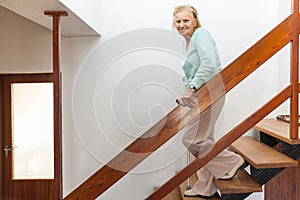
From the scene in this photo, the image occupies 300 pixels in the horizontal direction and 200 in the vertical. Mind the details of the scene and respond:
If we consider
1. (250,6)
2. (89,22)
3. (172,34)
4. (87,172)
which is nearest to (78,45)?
(89,22)

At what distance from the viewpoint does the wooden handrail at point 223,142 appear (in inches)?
82.0

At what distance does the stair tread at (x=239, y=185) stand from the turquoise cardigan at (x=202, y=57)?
25.7 inches

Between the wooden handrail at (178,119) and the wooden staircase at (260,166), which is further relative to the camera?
the wooden staircase at (260,166)

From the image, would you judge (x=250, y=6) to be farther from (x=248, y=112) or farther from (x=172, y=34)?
A: (x=248, y=112)

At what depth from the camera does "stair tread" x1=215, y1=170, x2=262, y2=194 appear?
7.33ft

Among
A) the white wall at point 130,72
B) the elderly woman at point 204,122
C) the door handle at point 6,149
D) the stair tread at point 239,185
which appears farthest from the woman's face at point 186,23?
the door handle at point 6,149

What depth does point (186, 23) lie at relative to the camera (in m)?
2.63

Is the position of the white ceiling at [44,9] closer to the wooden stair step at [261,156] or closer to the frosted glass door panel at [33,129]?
the frosted glass door panel at [33,129]

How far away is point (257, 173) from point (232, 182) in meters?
0.17

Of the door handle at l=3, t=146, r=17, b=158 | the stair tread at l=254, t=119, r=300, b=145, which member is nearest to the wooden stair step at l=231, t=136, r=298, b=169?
the stair tread at l=254, t=119, r=300, b=145

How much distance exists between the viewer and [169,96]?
3.54 metres

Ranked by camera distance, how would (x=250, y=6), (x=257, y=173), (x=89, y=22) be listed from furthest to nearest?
(x=250, y=6), (x=89, y=22), (x=257, y=173)

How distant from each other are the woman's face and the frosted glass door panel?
1.64 meters

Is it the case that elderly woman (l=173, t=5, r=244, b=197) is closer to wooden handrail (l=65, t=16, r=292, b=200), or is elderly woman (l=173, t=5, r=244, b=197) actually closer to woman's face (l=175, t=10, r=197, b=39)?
woman's face (l=175, t=10, r=197, b=39)
